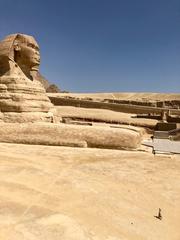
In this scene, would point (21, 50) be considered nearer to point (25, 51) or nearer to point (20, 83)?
point (25, 51)

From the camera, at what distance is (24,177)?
6.83m

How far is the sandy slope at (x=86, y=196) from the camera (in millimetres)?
4457

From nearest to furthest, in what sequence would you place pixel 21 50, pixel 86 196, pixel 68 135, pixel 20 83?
1. pixel 86 196
2. pixel 68 135
3. pixel 20 83
4. pixel 21 50

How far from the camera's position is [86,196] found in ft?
A: 19.3

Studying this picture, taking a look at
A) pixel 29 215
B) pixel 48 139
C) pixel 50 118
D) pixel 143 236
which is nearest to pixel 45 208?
pixel 29 215

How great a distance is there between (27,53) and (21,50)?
29 centimetres

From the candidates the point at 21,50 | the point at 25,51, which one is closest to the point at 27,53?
the point at 25,51

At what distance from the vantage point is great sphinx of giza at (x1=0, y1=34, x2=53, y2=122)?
1205 cm

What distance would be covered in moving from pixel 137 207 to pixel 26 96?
8.17 metres

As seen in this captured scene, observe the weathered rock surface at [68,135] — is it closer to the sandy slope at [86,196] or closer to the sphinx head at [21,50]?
the sandy slope at [86,196]

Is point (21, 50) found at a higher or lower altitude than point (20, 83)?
higher

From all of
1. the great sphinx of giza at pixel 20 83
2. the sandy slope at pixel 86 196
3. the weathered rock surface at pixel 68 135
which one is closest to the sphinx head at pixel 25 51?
the great sphinx of giza at pixel 20 83

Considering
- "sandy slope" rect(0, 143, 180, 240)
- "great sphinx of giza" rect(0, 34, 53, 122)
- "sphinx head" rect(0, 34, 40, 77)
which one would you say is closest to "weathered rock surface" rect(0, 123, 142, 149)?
"great sphinx of giza" rect(0, 34, 53, 122)

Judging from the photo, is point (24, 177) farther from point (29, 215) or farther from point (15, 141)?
point (15, 141)
